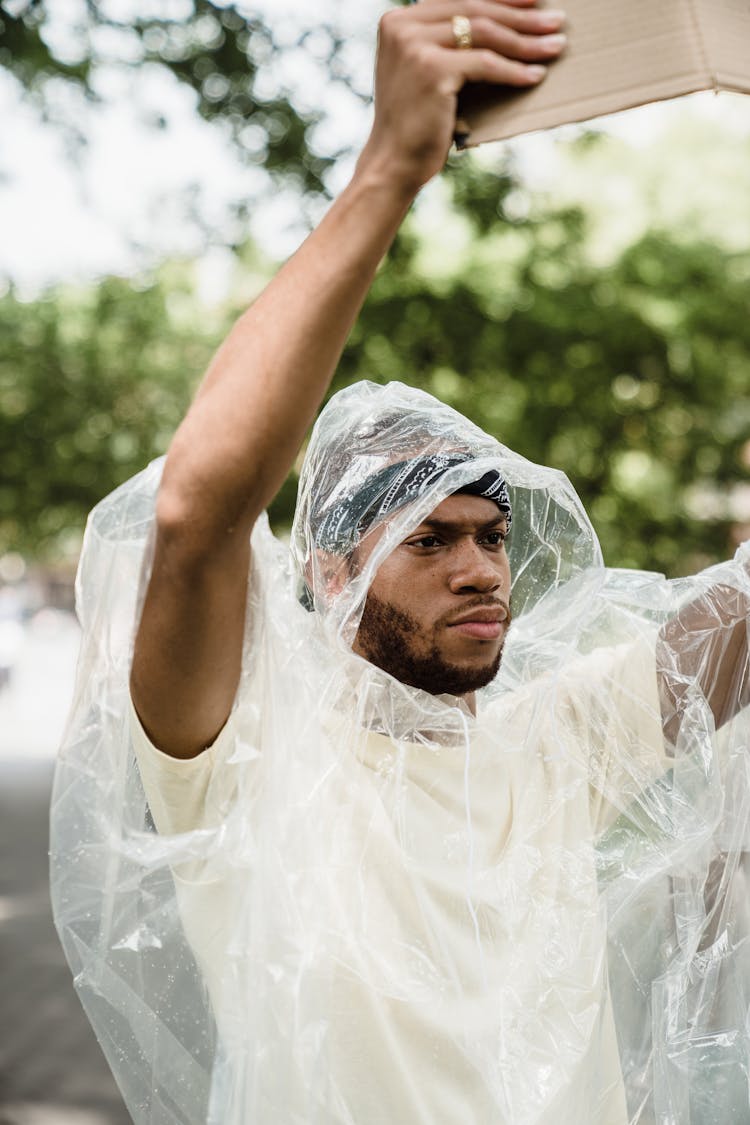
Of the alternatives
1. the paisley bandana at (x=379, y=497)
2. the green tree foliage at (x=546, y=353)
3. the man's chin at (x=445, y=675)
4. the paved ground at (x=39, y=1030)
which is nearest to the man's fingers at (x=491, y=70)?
the paisley bandana at (x=379, y=497)

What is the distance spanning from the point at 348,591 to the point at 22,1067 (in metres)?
4.26

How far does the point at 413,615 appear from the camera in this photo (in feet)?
5.90

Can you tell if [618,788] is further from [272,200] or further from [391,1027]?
[272,200]

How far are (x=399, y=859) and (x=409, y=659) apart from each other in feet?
1.04

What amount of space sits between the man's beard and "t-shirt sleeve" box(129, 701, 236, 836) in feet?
1.27

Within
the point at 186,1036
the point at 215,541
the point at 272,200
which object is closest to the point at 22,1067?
the point at 186,1036

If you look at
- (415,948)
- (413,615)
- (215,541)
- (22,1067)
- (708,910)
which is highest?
(215,541)

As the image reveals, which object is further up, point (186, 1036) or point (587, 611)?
point (587, 611)

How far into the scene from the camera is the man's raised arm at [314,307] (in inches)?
46.3

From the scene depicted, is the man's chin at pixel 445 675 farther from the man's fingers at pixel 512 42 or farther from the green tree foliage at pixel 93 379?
the green tree foliage at pixel 93 379

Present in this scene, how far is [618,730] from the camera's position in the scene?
5.94 ft

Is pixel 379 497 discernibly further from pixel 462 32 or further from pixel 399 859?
pixel 462 32

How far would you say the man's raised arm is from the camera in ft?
3.86

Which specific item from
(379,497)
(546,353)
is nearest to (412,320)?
(546,353)
